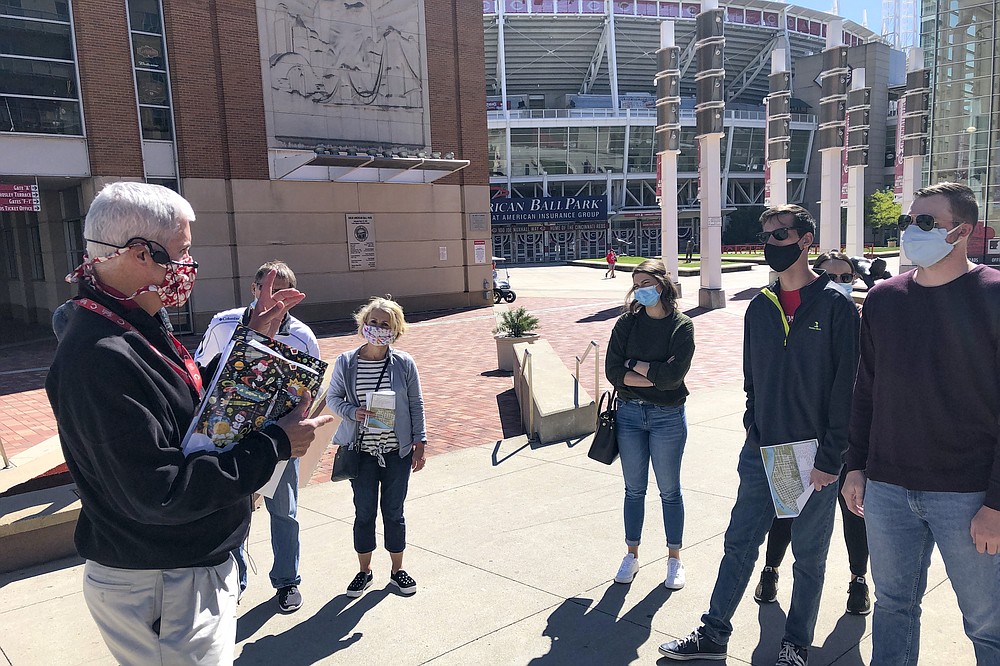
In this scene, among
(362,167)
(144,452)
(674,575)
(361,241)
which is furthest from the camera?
(361,241)

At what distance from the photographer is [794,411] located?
343 centimetres

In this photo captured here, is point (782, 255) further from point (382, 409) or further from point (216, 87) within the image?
point (216, 87)

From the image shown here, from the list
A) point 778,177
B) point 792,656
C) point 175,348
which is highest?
point 778,177

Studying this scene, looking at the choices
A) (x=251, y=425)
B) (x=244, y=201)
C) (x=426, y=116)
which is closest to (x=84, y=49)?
(x=244, y=201)

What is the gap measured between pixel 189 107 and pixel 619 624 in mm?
18965

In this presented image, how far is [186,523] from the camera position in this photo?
212 centimetres

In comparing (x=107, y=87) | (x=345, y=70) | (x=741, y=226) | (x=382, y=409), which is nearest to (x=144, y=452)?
(x=382, y=409)

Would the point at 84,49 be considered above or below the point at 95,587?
above

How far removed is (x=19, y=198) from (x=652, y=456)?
18.9m

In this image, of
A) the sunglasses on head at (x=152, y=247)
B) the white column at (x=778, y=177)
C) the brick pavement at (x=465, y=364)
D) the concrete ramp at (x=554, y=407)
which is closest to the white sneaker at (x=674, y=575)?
the concrete ramp at (x=554, y=407)

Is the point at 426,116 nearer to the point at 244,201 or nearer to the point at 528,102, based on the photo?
the point at 244,201

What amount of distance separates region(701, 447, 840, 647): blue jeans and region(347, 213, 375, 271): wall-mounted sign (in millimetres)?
19566

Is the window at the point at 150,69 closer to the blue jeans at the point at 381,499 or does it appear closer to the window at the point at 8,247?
the window at the point at 8,247

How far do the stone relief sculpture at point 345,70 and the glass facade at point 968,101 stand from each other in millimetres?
28448
